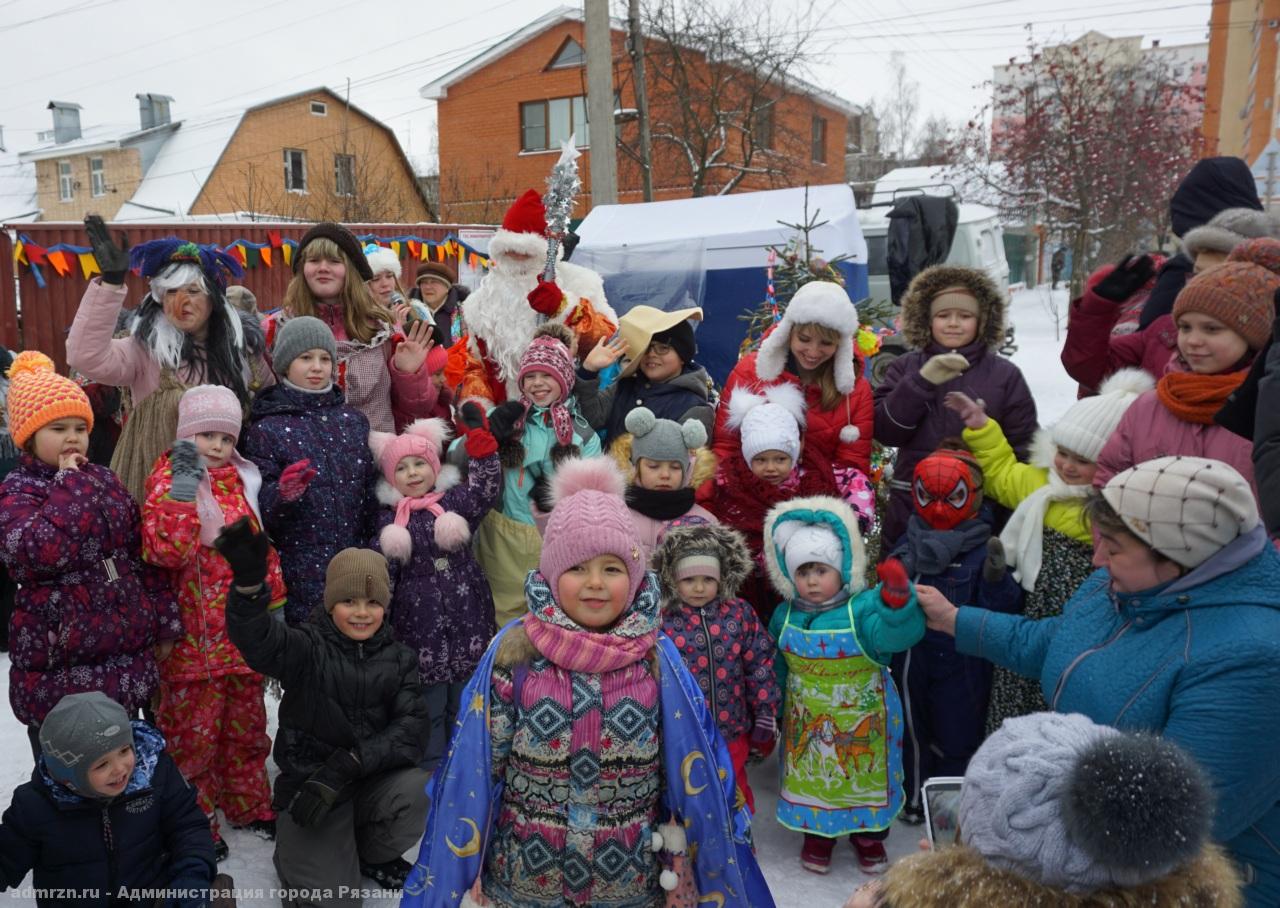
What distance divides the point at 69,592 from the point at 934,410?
3.39 metres

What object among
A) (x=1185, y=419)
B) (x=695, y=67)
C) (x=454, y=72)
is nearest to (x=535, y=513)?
(x=1185, y=419)

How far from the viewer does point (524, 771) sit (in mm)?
2377

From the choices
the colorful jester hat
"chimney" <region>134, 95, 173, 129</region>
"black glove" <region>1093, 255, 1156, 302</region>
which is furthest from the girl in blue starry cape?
"chimney" <region>134, 95, 173, 129</region>

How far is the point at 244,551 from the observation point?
2.45 meters

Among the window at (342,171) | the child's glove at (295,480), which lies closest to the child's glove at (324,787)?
the child's glove at (295,480)

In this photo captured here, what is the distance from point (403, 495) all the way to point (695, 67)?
21033mm

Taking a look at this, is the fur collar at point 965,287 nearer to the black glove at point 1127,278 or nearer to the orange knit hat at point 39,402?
the black glove at point 1127,278

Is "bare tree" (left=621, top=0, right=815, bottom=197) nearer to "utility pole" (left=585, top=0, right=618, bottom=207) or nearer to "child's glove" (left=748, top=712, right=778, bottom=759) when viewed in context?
"utility pole" (left=585, top=0, right=618, bottom=207)

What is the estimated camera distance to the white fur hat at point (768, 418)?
12.6 feet

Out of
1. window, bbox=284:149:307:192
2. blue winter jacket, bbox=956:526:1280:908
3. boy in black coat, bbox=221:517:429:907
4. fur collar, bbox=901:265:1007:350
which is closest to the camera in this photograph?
blue winter jacket, bbox=956:526:1280:908

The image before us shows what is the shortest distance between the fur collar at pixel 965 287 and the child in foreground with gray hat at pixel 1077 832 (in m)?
2.84

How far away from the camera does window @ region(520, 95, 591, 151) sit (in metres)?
26.8

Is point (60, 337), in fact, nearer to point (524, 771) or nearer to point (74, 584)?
point (74, 584)

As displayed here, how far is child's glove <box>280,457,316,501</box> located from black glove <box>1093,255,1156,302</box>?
11.3ft
